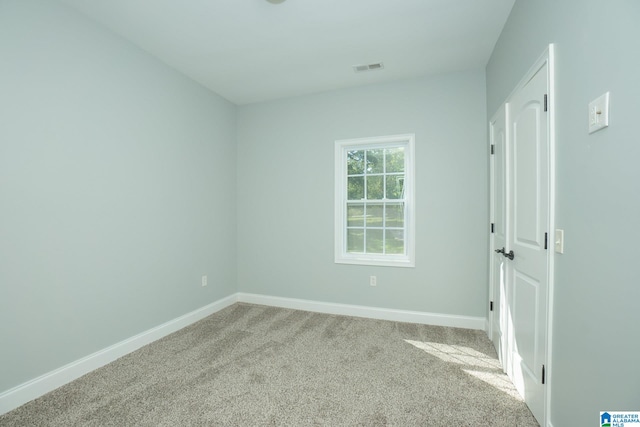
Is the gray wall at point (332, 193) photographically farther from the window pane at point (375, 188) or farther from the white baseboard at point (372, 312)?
the window pane at point (375, 188)

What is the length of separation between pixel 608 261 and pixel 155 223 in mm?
3318

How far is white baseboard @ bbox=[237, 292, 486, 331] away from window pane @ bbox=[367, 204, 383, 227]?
1.03 m

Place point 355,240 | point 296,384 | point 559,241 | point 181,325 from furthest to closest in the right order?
point 355,240, point 181,325, point 296,384, point 559,241

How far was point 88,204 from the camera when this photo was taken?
7.59ft

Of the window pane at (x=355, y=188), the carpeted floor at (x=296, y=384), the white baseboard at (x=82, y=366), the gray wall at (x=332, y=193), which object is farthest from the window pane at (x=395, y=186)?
the white baseboard at (x=82, y=366)

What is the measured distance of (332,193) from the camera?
3.68 m

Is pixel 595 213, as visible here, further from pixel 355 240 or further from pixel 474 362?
pixel 355 240

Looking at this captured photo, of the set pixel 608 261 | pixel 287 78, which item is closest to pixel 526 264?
pixel 608 261

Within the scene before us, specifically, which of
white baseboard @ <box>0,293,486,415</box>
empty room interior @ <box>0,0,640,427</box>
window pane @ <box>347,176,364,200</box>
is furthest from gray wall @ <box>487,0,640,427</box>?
window pane @ <box>347,176,364,200</box>

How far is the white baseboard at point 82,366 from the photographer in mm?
1870

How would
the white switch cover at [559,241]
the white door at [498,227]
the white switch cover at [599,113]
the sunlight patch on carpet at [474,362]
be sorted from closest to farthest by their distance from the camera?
the white switch cover at [599,113]
the white switch cover at [559,241]
the sunlight patch on carpet at [474,362]
the white door at [498,227]

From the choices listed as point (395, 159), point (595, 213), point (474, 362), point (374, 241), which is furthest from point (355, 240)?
point (595, 213)

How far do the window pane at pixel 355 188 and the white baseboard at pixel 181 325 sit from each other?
1374mm

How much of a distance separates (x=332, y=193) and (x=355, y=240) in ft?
2.21
